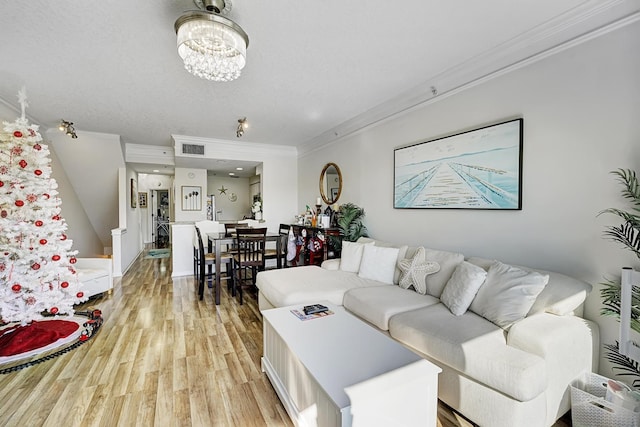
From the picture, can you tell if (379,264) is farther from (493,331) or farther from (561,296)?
(561,296)

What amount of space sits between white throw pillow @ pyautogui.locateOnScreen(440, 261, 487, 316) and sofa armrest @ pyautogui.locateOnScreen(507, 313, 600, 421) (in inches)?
14.6

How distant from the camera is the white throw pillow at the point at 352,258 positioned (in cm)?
340

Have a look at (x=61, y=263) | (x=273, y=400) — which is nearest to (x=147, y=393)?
(x=273, y=400)

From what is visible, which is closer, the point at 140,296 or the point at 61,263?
the point at 61,263

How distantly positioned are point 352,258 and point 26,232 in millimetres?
3416

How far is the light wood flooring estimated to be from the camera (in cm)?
174

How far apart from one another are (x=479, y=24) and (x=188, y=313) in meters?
4.08

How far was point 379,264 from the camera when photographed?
10.1ft

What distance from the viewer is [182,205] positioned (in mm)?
6691

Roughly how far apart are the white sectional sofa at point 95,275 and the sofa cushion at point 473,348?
13.2 ft

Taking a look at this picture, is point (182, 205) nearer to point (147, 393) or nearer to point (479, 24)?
point (147, 393)

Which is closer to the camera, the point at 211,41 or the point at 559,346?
the point at 559,346

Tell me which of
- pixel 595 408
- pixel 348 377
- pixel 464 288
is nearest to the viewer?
pixel 348 377

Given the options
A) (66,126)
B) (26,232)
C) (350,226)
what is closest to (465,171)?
(350,226)
